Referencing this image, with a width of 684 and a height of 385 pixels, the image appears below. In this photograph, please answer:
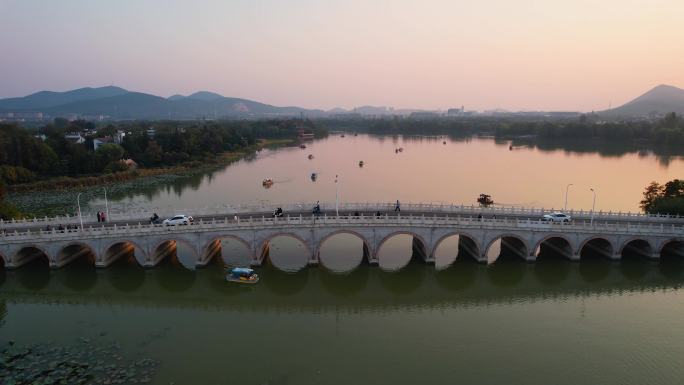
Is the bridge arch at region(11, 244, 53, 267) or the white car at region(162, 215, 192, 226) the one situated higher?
the white car at region(162, 215, 192, 226)

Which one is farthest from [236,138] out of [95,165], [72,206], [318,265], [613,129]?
[613,129]

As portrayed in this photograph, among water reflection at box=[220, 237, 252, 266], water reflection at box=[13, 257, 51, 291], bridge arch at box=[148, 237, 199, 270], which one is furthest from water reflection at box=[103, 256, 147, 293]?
water reflection at box=[220, 237, 252, 266]

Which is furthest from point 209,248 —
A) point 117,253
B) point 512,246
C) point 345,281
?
point 512,246

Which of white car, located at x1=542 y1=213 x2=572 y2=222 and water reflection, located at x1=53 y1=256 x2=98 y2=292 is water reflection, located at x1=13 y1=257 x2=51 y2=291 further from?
white car, located at x1=542 y1=213 x2=572 y2=222

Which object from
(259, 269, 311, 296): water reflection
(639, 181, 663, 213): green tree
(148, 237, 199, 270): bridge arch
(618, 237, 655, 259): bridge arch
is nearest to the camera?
(259, 269, 311, 296): water reflection

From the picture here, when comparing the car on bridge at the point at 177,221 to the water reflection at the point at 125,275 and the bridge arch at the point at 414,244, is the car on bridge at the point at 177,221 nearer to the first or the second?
the water reflection at the point at 125,275

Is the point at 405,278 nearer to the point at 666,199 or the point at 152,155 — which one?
the point at 666,199

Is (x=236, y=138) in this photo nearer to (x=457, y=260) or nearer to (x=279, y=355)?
(x=457, y=260)
